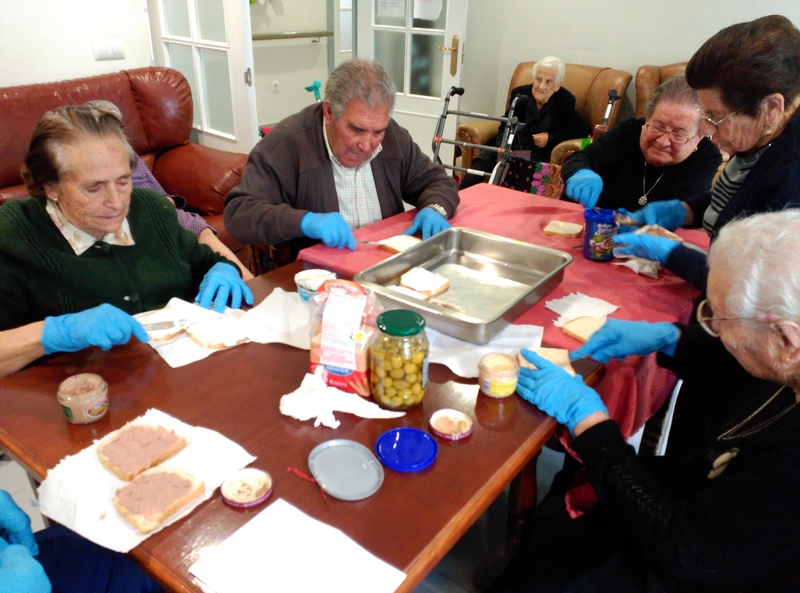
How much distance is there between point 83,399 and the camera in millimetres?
999

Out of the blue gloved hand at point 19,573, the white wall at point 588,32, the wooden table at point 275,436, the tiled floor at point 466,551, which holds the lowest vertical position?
the tiled floor at point 466,551

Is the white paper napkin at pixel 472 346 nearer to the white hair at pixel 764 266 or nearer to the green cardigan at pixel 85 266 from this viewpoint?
the white hair at pixel 764 266

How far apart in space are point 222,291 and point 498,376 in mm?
741

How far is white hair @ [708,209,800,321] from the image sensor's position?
0.90 meters

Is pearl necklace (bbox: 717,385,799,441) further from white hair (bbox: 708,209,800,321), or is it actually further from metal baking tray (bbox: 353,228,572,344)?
metal baking tray (bbox: 353,228,572,344)

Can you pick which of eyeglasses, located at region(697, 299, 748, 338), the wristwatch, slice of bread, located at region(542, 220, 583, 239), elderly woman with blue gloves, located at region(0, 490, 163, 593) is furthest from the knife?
slice of bread, located at region(542, 220, 583, 239)

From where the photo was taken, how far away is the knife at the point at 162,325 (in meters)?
1.30

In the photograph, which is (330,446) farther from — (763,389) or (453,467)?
(763,389)

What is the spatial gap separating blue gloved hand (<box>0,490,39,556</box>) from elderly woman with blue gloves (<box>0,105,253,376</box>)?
1.11 feet

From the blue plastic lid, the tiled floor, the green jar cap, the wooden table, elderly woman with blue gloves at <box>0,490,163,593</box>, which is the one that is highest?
the green jar cap

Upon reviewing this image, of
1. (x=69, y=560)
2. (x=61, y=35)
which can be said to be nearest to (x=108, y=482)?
(x=69, y=560)

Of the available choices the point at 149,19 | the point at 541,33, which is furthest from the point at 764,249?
the point at 541,33

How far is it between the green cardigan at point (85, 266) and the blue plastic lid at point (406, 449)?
2.78 feet

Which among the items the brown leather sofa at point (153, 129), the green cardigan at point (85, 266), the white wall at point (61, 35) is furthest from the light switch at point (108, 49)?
the green cardigan at point (85, 266)
